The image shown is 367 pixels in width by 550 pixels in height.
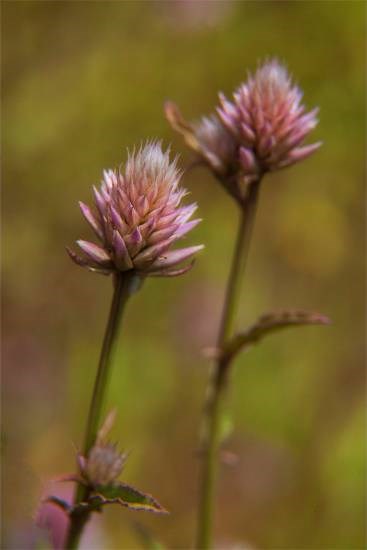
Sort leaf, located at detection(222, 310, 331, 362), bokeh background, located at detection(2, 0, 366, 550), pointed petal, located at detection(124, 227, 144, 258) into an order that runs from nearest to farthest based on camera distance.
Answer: pointed petal, located at detection(124, 227, 144, 258) → leaf, located at detection(222, 310, 331, 362) → bokeh background, located at detection(2, 0, 366, 550)

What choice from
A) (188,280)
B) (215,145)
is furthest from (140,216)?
(188,280)

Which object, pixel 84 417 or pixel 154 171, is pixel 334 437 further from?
pixel 154 171

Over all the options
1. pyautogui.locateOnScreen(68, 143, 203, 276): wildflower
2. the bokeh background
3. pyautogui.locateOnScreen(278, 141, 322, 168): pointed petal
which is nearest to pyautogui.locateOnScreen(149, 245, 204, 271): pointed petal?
pyautogui.locateOnScreen(68, 143, 203, 276): wildflower

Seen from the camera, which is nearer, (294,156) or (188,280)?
(294,156)

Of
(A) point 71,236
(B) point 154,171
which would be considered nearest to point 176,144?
(A) point 71,236

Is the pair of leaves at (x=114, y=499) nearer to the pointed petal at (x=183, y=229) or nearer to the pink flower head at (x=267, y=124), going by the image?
the pointed petal at (x=183, y=229)

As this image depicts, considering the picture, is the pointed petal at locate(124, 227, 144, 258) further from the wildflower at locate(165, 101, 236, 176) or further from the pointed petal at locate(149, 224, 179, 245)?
the wildflower at locate(165, 101, 236, 176)

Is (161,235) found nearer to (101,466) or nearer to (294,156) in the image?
(101,466)
